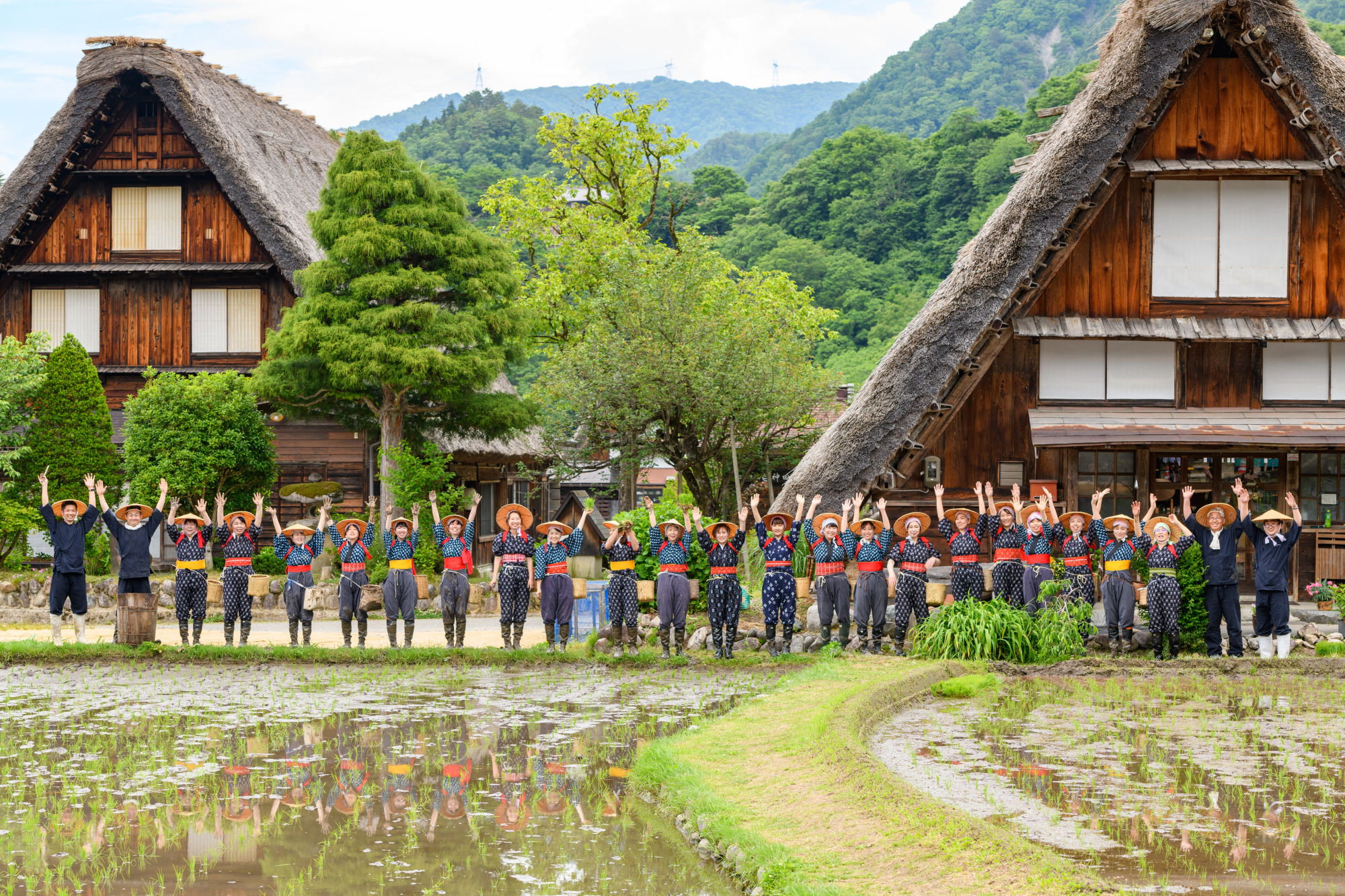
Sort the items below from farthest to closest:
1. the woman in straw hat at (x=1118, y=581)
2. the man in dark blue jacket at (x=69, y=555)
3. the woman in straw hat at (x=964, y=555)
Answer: the man in dark blue jacket at (x=69, y=555)
the woman in straw hat at (x=964, y=555)
the woman in straw hat at (x=1118, y=581)

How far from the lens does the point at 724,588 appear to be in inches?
533

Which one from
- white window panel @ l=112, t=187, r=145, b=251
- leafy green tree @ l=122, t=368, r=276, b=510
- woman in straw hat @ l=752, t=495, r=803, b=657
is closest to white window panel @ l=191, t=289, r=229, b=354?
white window panel @ l=112, t=187, r=145, b=251

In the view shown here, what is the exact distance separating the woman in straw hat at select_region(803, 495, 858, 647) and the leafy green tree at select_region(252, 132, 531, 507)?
27.5 ft

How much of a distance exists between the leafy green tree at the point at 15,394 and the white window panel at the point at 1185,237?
17.9 meters

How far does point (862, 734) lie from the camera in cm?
928

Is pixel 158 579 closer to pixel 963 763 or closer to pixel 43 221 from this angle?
pixel 43 221

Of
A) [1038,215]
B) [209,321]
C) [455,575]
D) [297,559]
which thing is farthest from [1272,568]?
[209,321]

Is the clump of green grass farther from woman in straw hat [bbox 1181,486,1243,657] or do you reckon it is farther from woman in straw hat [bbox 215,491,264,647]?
woman in straw hat [bbox 215,491,264,647]

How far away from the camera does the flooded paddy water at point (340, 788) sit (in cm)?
600

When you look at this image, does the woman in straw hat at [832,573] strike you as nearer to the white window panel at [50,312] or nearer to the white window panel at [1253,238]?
the white window panel at [1253,238]

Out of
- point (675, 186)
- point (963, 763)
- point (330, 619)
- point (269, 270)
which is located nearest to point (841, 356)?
point (675, 186)

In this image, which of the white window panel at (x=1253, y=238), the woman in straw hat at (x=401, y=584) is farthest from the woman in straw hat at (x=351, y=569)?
the white window panel at (x=1253, y=238)

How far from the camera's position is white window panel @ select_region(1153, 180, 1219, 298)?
17391 millimetres

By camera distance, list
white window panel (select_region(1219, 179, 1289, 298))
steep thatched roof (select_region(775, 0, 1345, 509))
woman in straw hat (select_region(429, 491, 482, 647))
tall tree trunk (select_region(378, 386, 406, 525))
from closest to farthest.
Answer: woman in straw hat (select_region(429, 491, 482, 647)), steep thatched roof (select_region(775, 0, 1345, 509)), white window panel (select_region(1219, 179, 1289, 298)), tall tree trunk (select_region(378, 386, 406, 525))
